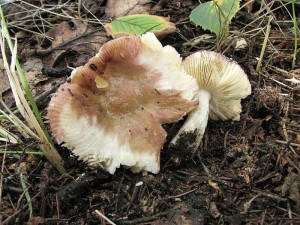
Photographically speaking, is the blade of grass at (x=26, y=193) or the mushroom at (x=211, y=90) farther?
the mushroom at (x=211, y=90)

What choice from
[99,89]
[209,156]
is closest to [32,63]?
[99,89]

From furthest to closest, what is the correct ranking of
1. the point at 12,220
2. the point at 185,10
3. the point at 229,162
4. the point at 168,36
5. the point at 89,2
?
→ 1. the point at 89,2
2. the point at 185,10
3. the point at 168,36
4. the point at 229,162
5. the point at 12,220

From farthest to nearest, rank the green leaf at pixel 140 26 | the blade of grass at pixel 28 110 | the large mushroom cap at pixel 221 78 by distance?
the green leaf at pixel 140 26 < the large mushroom cap at pixel 221 78 < the blade of grass at pixel 28 110

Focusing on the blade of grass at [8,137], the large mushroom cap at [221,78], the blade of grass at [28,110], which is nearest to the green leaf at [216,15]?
the large mushroom cap at [221,78]

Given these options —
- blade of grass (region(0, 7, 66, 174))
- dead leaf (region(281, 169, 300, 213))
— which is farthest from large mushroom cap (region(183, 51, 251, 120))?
blade of grass (region(0, 7, 66, 174))

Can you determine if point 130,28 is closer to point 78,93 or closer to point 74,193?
point 78,93

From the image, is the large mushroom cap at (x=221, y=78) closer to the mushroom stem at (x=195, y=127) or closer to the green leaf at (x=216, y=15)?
the mushroom stem at (x=195, y=127)

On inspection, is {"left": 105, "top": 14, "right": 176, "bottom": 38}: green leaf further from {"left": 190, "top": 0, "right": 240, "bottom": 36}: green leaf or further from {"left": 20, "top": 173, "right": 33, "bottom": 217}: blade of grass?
{"left": 20, "top": 173, "right": 33, "bottom": 217}: blade of grass
